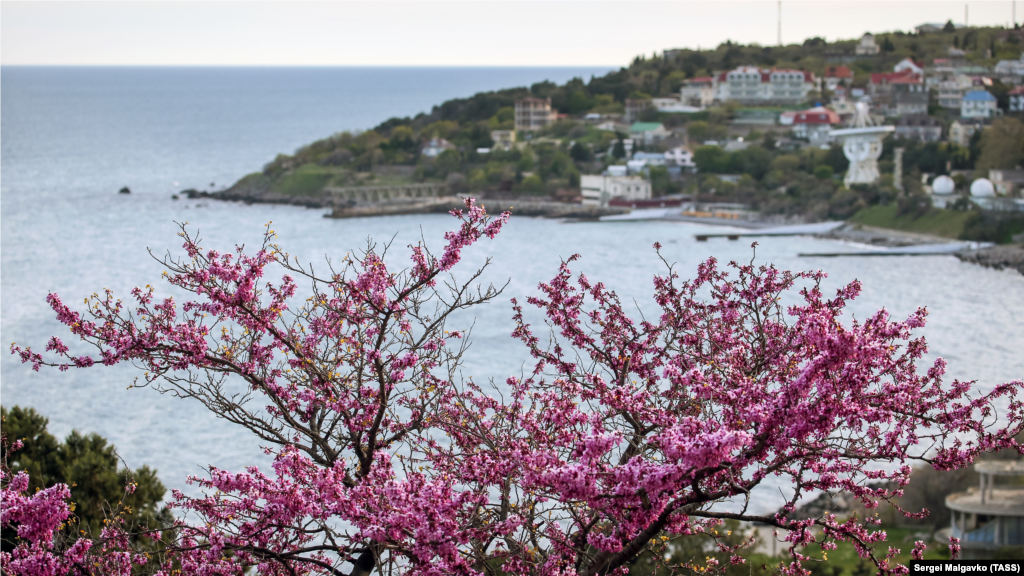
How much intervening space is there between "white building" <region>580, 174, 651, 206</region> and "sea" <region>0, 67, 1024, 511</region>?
189 inches

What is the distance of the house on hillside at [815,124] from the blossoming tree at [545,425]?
193 ft

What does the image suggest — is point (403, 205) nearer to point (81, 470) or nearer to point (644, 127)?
point (644, 127)

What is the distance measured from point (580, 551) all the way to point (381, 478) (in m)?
0.68

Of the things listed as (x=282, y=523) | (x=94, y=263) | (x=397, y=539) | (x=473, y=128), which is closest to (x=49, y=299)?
(x=282, y=523)

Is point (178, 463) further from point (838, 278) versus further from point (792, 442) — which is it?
point (838, 278)

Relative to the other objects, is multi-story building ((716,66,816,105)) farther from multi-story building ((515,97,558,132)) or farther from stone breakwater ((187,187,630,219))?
stone breakwater ((187,187,630,219))

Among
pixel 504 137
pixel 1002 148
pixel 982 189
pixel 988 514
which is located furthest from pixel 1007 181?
pixel 988 514

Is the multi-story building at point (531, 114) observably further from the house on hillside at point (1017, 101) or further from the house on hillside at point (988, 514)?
the house on hillside at point (988, 514)

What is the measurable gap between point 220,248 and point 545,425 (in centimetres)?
3391

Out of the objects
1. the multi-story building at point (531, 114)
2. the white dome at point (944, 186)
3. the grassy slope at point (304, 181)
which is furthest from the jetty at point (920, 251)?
the multi-story building at point (531, 114)

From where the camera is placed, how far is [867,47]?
299ft

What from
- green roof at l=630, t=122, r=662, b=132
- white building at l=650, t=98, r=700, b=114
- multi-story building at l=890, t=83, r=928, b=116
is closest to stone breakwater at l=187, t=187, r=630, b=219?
green roof at l=630, t=122, r=662, b=132

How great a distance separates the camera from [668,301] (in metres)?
4.52

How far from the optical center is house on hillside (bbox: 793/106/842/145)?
60.6m
